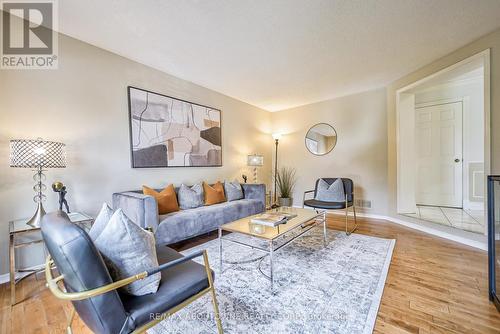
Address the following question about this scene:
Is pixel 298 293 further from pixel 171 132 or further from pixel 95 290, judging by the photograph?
pixel 171 132

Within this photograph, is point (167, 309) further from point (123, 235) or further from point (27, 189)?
point (27, 189)

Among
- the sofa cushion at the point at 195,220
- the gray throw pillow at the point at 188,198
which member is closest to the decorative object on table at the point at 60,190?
the sofa cushion at the point at 195,220

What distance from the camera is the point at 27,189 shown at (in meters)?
2.06

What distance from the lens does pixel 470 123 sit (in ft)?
13.0

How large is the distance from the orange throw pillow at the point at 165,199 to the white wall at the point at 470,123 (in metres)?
4.78

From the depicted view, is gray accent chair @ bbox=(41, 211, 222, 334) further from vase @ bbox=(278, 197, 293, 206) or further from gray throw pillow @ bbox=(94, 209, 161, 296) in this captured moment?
vase @ bbox=(278, 197, 293, 206)

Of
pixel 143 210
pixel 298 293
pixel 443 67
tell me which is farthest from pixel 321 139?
pixel 143 210

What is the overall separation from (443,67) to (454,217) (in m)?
2.39

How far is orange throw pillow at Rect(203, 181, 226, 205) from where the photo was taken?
3.33 m

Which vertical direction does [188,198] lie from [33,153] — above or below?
below

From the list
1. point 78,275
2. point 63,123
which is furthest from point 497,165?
point 63,123

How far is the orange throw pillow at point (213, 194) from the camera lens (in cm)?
333

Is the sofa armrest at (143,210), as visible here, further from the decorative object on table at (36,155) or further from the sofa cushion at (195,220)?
the decorative object on table at (36,155)

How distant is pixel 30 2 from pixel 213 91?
8.00 feet
